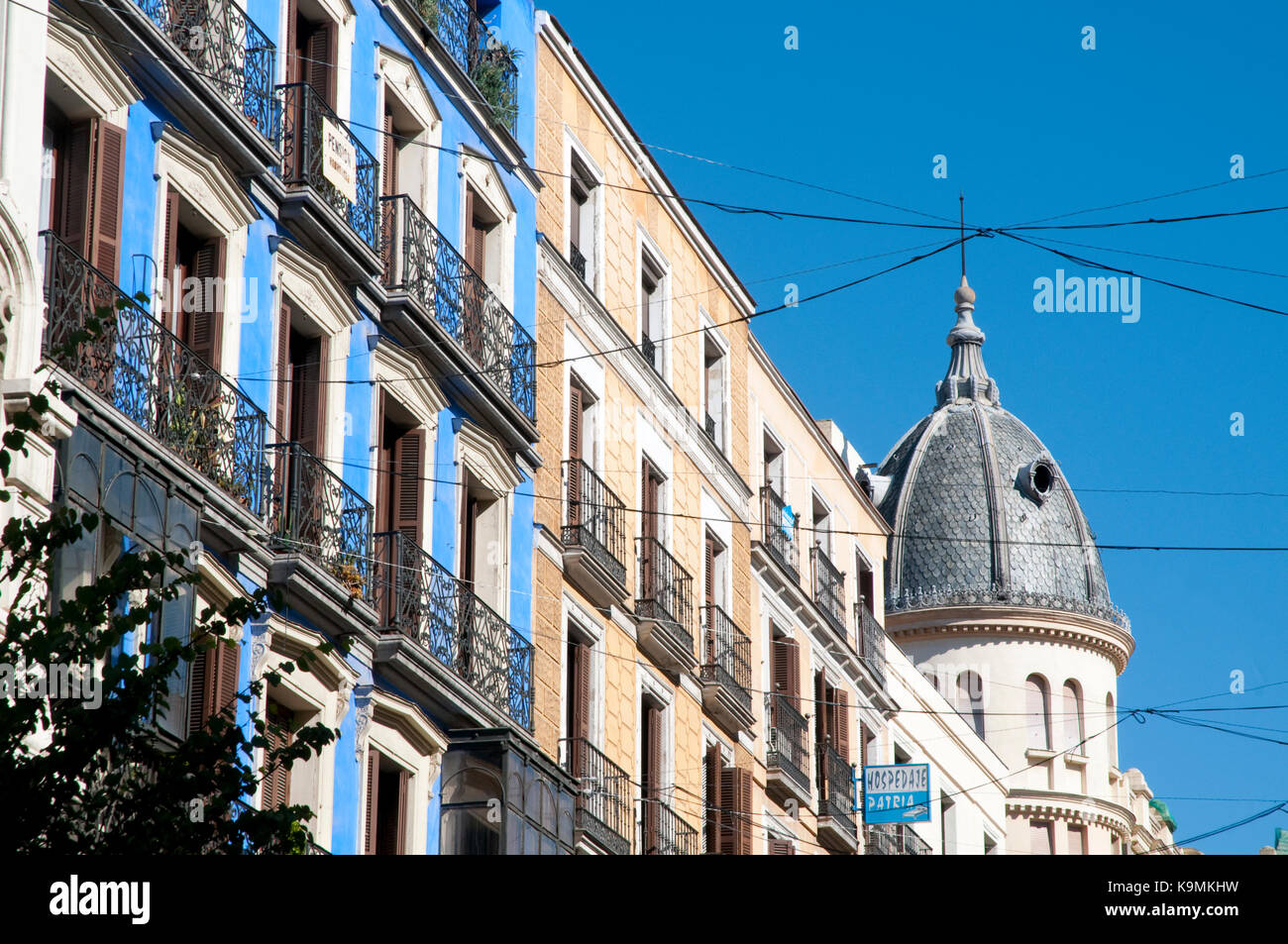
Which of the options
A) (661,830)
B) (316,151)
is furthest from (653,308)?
(316,151)

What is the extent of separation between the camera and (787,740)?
38.0 meters

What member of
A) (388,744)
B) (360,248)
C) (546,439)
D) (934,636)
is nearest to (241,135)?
(360,248)

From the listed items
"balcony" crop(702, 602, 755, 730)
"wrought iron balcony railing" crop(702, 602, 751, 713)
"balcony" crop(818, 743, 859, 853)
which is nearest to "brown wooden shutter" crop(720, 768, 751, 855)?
"balcony" crop(702, 602, 755, 730)

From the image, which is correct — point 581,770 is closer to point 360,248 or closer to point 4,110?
point 360,248

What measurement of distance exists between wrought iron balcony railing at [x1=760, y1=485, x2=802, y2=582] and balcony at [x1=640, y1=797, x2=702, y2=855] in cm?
689

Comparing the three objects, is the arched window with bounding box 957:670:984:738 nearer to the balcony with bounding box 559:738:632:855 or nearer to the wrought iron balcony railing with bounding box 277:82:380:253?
the balcony with bounding box 559:738:632:855

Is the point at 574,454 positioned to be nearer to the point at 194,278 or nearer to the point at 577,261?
the point at 577,261

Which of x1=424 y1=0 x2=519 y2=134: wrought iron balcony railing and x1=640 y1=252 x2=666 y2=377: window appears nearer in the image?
x1=424 y1=0 x2=519 y2=134: wrought iron balcony railing

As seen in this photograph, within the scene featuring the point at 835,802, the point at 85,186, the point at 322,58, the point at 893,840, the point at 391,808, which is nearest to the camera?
the point at 85,186

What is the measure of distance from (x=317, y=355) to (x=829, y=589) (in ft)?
63.3

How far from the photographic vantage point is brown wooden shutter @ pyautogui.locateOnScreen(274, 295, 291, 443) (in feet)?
75.4

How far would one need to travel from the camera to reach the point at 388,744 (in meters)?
24.3

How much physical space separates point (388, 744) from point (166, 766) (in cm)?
973

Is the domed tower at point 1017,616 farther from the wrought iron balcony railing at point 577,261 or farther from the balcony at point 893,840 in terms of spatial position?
the wrought iron balcony railing at point 577,261
